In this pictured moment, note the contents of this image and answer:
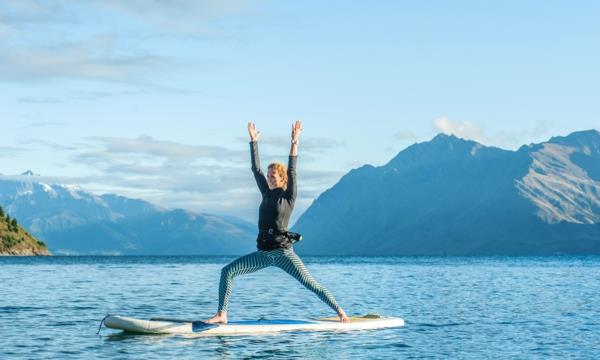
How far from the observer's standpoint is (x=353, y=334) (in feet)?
95.7

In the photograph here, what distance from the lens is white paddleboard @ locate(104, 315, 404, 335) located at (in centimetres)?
2814

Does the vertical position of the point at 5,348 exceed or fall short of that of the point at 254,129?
it falls short

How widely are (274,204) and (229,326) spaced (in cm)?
478

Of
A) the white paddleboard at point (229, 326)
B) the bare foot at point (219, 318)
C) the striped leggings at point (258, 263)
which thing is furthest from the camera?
the bare foot at point (219, 318)

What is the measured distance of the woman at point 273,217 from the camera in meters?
26.0

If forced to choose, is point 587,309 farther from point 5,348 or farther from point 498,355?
point 5,348

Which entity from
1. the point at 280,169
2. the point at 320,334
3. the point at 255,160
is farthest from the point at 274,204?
the point at 320,334

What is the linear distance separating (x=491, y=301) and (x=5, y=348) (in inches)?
1198

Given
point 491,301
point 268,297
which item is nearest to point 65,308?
point 268,297

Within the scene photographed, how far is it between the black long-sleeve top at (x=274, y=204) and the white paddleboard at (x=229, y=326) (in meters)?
3.42

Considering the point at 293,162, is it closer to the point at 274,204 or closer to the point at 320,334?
the point at 274,204

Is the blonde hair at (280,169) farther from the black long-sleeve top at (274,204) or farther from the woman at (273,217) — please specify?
the black long-sleeve top at (274,204)

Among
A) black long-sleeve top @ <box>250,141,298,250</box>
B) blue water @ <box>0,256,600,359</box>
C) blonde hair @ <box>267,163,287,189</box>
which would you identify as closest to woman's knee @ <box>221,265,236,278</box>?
black long-sleeve top @ <box>250,141,298,250</box>

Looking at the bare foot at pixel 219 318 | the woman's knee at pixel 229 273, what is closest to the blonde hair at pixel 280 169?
the woman's knee at pixel 229 273
